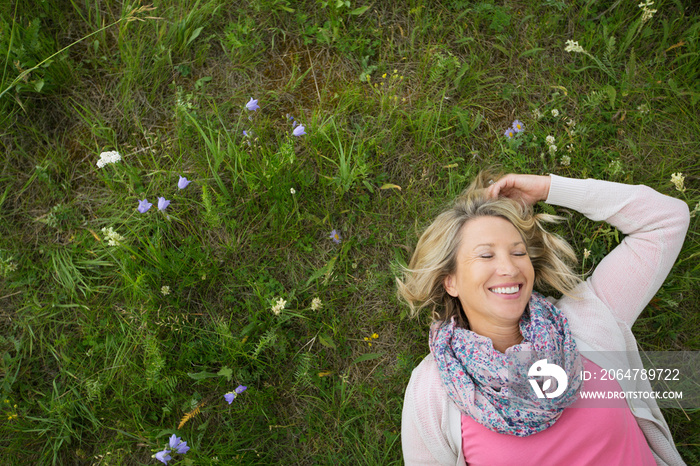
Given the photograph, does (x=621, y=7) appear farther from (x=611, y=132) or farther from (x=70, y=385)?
(x=70, y=385)

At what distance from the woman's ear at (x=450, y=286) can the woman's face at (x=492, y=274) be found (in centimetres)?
1

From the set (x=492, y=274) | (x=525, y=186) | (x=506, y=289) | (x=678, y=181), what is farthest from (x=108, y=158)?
(x=678, y=181)

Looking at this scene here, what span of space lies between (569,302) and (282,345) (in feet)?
6.62

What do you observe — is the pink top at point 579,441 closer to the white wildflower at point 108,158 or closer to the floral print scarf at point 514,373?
the floral print scarf at point 514,373

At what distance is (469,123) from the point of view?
3697 mm

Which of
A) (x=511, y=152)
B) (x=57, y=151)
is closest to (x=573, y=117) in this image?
(x=511, y=152)

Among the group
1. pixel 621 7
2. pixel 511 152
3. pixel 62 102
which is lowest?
pixel 62 102

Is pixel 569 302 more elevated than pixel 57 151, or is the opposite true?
pixel 569 302

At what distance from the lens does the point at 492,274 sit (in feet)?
9.01

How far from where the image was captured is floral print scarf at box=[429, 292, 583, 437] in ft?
8.68

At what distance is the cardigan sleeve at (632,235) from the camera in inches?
116

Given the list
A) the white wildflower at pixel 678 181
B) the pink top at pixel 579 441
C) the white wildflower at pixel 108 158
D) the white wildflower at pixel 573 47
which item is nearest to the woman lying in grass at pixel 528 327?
the pink top at pixel 579 441

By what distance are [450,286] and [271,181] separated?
149cm

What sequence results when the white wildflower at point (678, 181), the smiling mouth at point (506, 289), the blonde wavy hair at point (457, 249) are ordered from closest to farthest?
the smiling mouth at point (506, 289) < the blonde wavy hair at point (457, 249) < the white wildflower at point (678, 181)
